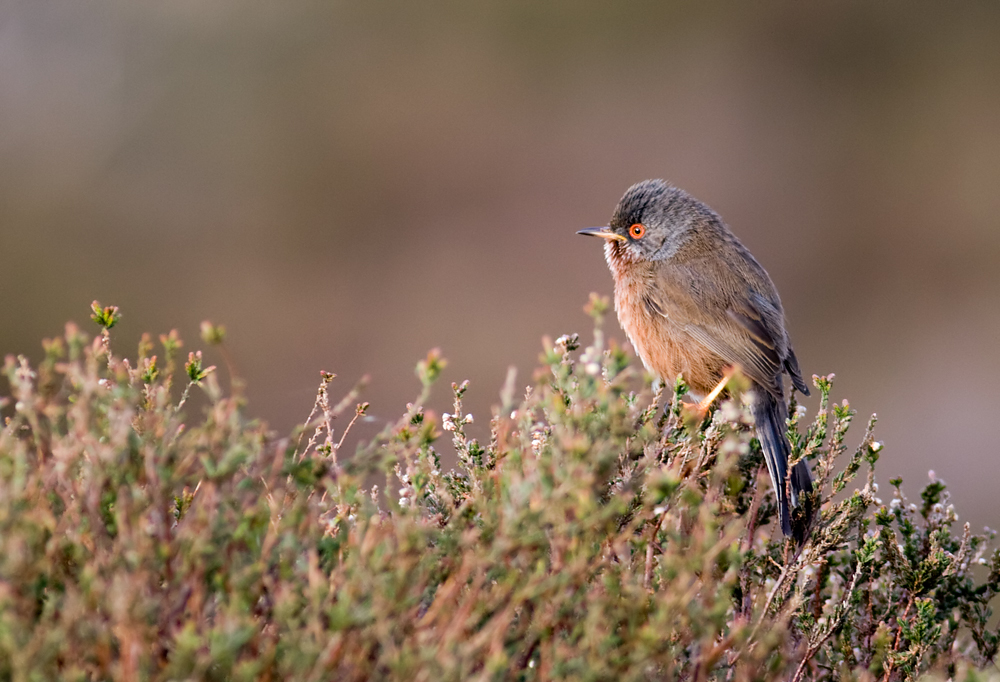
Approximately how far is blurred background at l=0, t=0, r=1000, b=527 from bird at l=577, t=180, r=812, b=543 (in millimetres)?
6447

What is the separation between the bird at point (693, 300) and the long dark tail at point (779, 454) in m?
0.02

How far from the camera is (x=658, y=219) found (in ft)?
18.4

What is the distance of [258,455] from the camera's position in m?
2.20

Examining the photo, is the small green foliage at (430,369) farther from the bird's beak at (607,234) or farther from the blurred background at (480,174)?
the blurred background at (480,174)

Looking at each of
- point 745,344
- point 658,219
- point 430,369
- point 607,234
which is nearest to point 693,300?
point 745,344

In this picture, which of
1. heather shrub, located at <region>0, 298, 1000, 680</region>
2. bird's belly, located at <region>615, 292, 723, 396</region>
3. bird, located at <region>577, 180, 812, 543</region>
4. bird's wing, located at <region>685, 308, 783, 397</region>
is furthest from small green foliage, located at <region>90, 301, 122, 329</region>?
bird's wing, located at <region>685, 308, 783, 397</region>

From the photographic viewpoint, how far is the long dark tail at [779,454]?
3.49 m

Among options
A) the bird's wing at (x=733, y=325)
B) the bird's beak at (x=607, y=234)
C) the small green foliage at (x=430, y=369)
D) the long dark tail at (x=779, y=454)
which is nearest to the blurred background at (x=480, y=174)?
the bird's beak at (x=607, y=234)

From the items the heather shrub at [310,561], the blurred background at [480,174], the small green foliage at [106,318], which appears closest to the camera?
the heather shrub at [310,561]

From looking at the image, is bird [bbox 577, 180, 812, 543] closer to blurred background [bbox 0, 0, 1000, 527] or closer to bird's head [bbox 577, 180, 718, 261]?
bird's head [bbox 577, 180, 718, 261]

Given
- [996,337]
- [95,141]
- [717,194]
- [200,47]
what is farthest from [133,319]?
[996,337]

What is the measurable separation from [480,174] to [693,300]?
8.80m

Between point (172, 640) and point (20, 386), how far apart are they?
2.27 feet

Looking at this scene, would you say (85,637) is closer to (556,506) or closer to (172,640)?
(172,640)
